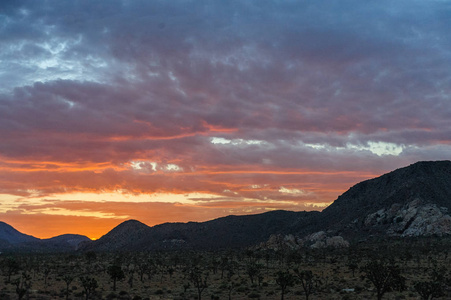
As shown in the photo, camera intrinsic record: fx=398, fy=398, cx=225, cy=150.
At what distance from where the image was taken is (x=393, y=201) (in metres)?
174

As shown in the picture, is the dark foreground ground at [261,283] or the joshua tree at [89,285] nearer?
the dark foreground ground at [261,283]

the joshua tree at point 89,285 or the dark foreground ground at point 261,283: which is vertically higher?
the joshua tree at point 89,285

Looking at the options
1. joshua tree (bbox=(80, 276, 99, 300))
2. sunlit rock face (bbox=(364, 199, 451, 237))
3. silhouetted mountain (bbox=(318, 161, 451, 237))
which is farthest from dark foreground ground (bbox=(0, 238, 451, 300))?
silhouetted mountain (bbox=(318, 161, 451, 237))

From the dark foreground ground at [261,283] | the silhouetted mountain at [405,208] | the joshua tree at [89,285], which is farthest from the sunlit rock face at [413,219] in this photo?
the joshua tree at [89,285]

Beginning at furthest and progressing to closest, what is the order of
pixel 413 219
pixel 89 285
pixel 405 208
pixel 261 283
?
Result: pixel 405 208
pixel 413 219
pixel 261 283
pixel 89 285

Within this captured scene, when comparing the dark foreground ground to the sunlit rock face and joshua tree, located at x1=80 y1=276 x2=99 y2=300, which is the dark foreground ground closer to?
joshua tree, located at x1=80 y1=276 x2=99 y2=300

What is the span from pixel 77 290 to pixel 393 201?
14815cm

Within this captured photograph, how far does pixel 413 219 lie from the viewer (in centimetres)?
15025

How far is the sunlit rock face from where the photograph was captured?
139 metres

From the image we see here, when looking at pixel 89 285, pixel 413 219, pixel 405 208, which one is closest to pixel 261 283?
pixel 89 285

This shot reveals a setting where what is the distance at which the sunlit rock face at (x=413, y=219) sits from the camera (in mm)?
139125

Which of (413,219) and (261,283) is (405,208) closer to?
(413,219)

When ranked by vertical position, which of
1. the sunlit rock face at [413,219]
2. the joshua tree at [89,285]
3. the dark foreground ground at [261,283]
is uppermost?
A: the sunlit rock face at [413,219]

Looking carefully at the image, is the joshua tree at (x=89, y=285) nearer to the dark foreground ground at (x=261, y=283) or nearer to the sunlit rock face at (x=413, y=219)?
the dark foreground ground at (x=261, y=283)
